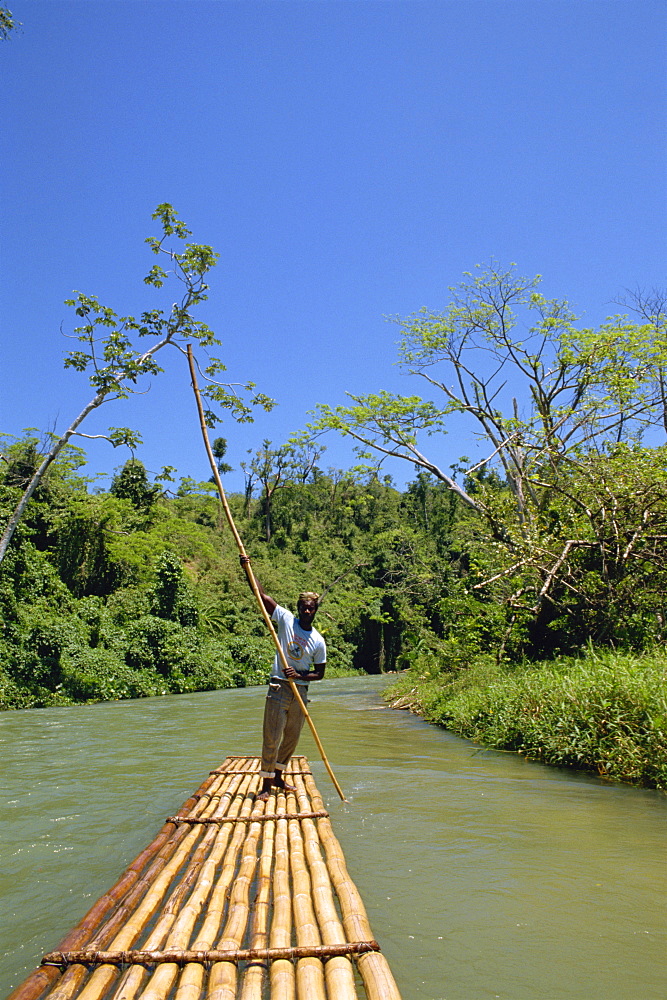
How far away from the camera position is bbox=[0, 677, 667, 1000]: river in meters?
2.88

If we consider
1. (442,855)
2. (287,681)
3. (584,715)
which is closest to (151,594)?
(584,715)

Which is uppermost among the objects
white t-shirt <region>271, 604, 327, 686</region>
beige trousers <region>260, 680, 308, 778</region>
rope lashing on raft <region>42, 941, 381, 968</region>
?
white t-shirt <region>271, 604, 327, 686</region>

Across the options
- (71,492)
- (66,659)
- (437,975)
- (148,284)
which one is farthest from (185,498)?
(437,975)

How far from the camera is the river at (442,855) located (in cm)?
288

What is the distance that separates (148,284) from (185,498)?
19.9m

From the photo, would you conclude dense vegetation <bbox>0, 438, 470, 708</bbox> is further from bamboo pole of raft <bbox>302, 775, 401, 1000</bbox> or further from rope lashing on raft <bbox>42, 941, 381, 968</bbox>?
Answer: rope lashing on raft <bbox>42, 941, 381, 968</bbox>

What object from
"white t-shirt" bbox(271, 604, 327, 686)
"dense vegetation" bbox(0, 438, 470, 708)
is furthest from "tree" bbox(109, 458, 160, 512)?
"white t-shirt" bbox(271, 604, 327, 686)

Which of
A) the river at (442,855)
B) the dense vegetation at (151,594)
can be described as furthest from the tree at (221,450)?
the river at (442,855)

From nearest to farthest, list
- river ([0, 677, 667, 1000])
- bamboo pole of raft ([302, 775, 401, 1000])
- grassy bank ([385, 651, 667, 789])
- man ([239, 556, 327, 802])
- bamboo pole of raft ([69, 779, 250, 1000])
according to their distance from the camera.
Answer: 1. bamboo pole of raft ([302, 775, 401, 1000])
2. bamboo pole of raft ([69, 779, 250, 1000])
3. river ([0, 677, 667, 1000])
4. man ([239, 556, 327, 802])
5. grassy bank ([385, 651, 667, 789])

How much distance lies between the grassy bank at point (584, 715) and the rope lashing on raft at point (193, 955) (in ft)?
14.7

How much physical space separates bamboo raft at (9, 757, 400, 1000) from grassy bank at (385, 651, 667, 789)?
350 centimetres

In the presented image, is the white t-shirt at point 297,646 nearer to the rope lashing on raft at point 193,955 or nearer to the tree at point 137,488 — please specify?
the rope lashing on raft at point 193,955

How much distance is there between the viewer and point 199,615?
2356 centimetres

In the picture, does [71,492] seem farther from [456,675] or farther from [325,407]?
[456,675]
